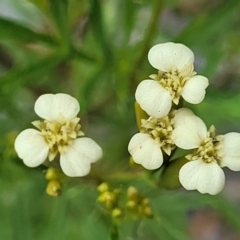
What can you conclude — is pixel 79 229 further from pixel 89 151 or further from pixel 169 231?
pixel 89 151

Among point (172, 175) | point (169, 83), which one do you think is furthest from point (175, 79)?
point (172, 175)

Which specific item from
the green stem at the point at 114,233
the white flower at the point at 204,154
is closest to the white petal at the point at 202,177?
the white flower at the point at 204,154

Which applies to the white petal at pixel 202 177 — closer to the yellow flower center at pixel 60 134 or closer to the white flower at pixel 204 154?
the white flower at pixel 204 154

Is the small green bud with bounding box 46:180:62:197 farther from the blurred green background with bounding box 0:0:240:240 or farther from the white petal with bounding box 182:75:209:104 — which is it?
the white petal with bounding box 182:75:209:104

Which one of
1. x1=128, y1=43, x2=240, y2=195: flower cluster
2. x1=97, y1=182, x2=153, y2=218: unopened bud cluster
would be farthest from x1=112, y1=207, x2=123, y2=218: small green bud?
x1=128, y1=43, x2=240, y2=195: flower cluster

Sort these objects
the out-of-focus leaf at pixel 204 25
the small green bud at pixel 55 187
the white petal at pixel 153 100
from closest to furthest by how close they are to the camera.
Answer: the white petal at pixel 153 100
the small green bud at pixel 55 187
the out-of-focus leaf at pixel 204 25

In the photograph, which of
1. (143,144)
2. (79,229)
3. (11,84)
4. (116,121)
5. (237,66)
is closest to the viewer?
(143,144)

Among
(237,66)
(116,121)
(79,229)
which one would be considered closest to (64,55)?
(116,121)
